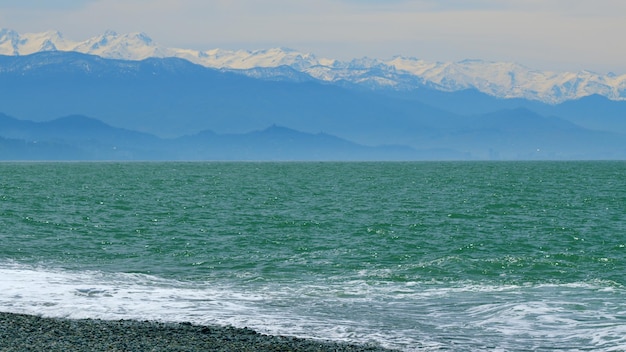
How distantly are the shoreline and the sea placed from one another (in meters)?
1.11

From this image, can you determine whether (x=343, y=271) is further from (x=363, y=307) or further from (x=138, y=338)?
(x=138, y=338)

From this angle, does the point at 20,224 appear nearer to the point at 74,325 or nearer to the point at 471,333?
the point at 74,325

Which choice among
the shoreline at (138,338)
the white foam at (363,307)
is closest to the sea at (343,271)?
the white foam at (363,307)

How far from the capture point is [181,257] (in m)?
41.2

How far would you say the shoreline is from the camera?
2038cm

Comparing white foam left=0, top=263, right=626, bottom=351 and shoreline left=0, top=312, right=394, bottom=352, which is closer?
shoreline left=0, top=312, right=394, bottom=352

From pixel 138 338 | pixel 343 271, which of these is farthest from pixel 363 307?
pixel 343 271

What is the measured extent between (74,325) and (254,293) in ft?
27.3

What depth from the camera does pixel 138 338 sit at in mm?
21344

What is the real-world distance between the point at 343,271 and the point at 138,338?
52.4 feet

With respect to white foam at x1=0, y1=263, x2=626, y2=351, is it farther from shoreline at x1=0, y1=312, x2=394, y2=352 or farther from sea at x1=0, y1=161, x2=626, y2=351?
shoreline at x1=0, y1=312, x2=394, y2=352


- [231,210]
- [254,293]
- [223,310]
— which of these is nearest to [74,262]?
[254,293]

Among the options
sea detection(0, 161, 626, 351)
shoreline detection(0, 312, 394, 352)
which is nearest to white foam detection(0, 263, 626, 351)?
sea detection(0, 161, 626, 351)

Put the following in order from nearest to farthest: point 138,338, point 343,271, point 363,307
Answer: point 138,338 < point 363,307 < point 343,271
